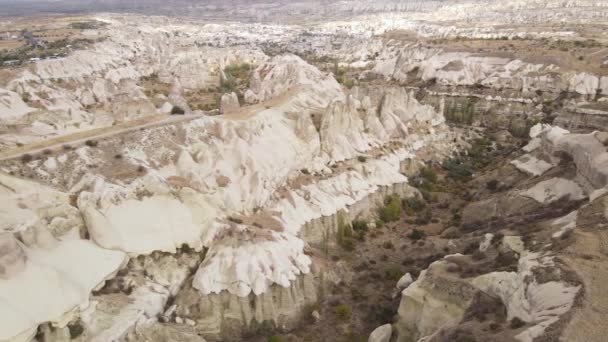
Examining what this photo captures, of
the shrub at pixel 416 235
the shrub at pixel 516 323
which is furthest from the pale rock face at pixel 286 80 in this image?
the shrub at pixel 516 323

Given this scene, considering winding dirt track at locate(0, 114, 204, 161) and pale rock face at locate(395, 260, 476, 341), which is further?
winding dirt track at locate(0, 114, 204, 161)

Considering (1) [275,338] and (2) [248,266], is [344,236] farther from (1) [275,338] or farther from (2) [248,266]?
(1) [275,338]

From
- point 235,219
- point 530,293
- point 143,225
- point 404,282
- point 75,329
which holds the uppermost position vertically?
point 530,293

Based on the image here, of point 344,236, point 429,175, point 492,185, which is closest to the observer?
point 344,236

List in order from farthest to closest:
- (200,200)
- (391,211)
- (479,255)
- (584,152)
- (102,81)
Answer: (102,81) < (391,211) < (584,152) < (200,200) < (479,255)

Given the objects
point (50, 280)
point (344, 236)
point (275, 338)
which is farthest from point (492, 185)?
point (50, 280)

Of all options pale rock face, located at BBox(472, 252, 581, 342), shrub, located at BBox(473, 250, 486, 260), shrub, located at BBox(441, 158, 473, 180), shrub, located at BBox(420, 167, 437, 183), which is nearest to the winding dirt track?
shrub, located at BBox(473, 250, 486, 260)

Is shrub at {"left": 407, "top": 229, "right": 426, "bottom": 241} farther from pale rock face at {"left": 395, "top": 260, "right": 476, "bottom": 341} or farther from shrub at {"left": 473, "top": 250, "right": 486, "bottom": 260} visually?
pale rock face at {"left": 395, "top": 260, "right": 476, "bottom": 341}

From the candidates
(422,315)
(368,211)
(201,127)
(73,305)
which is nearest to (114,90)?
(201,127)

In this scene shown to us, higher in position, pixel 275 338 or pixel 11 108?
pixel 11 108

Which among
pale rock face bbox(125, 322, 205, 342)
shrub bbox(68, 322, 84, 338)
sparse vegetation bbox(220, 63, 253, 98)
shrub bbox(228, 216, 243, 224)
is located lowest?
pale rock face bbox(125, 322, 205, 342)

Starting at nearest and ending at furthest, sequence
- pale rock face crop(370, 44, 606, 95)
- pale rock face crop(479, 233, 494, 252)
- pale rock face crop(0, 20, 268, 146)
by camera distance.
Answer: pale rock face crop(479, 233, 494, 252)
pale rock face crop(0, 20, 268, 146)
pale rock face crop(370, 44, 606, 95)
